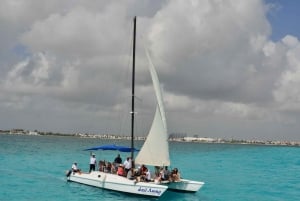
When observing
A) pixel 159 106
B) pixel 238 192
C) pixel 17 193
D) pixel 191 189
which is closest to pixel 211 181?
pixel 238 192

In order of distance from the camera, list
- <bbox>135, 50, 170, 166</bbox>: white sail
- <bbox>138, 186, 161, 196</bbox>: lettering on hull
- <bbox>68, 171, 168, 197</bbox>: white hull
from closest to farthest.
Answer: <bbox>138, 186, 161, 196</bbox>: lettering on hull, <bbox>68, 171, 168, 197</bbox>: white hull, <bbox>135, 50, 170, 166</bbox>: white sail

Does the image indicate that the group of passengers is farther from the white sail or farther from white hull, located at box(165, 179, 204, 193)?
the white sail

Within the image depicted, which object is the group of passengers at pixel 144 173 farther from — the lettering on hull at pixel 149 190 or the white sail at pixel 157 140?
the lettering on hull at pixel 149 190

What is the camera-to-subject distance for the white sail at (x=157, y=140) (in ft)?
102

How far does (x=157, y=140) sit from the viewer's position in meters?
31.4

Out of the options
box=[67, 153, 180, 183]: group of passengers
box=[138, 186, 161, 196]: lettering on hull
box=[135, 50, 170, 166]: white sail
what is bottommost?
box=[138, 186, 161, 196]: lettering on hull

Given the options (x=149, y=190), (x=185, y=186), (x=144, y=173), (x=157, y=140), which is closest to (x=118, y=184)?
(x=144, y=173)

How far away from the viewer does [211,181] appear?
46.0m

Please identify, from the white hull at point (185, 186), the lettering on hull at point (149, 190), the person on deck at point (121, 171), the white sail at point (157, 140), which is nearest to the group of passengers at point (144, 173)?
the person on deck at point (121, 171)

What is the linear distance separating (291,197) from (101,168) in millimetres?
16767

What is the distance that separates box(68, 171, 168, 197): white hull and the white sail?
2.29 meters

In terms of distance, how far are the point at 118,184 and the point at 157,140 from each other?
428 cm

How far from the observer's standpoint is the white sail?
102 feet

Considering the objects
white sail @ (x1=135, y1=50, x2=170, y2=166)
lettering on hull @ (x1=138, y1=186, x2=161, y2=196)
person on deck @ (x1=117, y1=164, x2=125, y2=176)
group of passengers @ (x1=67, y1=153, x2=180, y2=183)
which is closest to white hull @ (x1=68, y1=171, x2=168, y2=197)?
lettering on hull @ (x1=138, y1=186, x2=161, y2=196)
